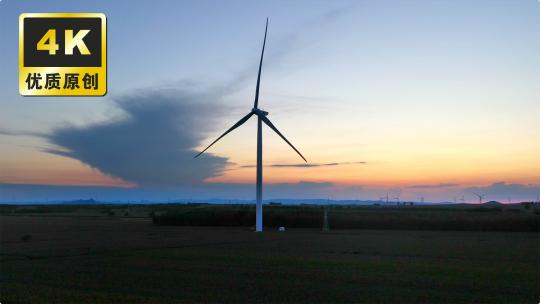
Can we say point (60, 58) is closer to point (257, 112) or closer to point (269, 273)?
point (269, 273)

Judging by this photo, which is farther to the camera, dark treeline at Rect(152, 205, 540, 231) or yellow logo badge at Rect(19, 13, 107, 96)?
dark treeline at Rect(152, 205, 540, 231)

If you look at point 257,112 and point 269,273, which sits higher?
point 257,112

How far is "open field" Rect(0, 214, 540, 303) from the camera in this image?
19938 mm

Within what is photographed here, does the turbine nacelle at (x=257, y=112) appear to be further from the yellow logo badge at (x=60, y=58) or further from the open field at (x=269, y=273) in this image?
the yellow logo badge at (x=60, y=58)

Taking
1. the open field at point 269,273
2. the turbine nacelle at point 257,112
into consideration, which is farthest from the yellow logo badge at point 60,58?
the turbine nacelle at point 257,112

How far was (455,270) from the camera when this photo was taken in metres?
27.2

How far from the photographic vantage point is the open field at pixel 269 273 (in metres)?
19.9

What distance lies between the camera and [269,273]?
2608 centimetres

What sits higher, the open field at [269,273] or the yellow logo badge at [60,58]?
the yellow logo badge at [60,58]

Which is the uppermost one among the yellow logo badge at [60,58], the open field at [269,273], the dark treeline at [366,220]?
the yellow logo badge at [60,58]

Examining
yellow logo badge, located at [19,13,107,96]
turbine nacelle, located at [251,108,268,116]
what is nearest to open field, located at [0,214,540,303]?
yellow logo badge, located at [19,13,107,96]

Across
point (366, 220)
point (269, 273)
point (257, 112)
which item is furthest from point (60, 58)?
point (366, 220)

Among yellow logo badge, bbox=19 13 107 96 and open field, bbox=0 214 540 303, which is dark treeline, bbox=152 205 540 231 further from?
yellow logo badge, bbox=19 13 107 96

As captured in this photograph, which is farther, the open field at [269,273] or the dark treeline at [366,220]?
the dark treeline at [366,220]
